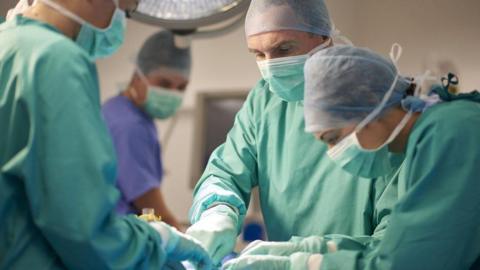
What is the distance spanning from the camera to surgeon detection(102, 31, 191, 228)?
2.91m

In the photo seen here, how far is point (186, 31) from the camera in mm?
2297

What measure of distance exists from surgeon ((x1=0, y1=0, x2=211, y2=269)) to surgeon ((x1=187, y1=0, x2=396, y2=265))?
1.69ft

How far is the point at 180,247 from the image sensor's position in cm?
138

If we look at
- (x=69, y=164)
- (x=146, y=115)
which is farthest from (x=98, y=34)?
(x=146, y=115)

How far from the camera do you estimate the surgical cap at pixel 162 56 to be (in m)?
3.34

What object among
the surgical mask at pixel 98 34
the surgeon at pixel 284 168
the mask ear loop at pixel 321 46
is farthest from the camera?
the mask ear loop at pixel 321 46

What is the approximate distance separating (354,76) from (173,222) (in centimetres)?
174

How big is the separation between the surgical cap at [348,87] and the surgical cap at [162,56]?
6.02ft

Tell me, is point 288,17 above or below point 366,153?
above

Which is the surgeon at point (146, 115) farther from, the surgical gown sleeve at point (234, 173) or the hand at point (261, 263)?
the hand at point (261, 263)

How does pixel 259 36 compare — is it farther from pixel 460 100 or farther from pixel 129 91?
pixel 129 91

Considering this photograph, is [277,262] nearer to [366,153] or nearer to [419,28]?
[366,153]

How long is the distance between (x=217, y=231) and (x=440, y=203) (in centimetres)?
55

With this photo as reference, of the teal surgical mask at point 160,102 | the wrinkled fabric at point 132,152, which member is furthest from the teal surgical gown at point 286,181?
the teal surgical mask at point 160,102
